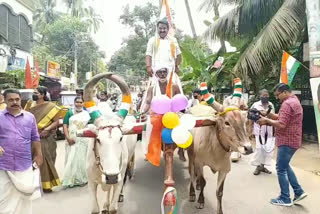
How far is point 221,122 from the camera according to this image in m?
Result: 3.93

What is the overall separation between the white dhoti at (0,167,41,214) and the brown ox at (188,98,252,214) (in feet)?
7.81

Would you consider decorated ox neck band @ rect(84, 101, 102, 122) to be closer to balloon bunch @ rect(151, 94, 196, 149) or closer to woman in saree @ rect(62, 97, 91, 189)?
balloon bunch @ rect(151, 94, 196, 149)

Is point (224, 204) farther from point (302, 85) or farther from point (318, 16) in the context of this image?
point (302, 85)

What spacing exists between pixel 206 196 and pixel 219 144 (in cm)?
170

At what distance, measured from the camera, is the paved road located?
4820mm

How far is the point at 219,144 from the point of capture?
421 cm

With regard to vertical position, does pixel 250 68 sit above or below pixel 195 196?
above

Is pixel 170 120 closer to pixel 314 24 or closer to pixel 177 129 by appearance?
pixel 177 129

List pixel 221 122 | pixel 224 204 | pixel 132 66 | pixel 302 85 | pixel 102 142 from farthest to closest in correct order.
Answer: pixel 132 66, pixel 302 85, pixel 224 204, pixel 221 122, pixel 102 142

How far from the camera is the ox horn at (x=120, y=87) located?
12.0ft

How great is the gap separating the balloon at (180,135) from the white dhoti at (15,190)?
1807 millimetres

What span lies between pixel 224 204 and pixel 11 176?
3385 millimetres

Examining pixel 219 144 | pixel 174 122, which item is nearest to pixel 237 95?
pixel 219 144

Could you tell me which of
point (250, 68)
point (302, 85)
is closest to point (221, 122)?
point (250, 68)
